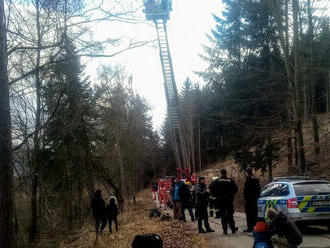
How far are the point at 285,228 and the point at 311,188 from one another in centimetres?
465

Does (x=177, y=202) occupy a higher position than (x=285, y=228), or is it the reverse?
(x=285, y=228)

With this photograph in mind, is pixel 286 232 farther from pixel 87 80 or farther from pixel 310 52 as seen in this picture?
pixel 87 80

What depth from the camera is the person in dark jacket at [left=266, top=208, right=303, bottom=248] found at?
587 cm

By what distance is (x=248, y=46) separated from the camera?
21484 millimetres

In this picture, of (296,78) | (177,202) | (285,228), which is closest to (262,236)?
(285,228)

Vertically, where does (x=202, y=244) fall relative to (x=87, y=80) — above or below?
below

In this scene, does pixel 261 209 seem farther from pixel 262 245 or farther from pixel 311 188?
pixel 262 245

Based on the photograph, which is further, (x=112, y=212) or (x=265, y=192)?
(x=112, y=212)

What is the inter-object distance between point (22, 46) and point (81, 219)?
17336 mm

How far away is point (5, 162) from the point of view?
7359 mm

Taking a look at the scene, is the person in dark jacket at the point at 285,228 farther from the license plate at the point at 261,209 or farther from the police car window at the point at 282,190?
the license plate at the point at 261,209

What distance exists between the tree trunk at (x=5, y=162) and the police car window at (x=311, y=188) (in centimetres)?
728

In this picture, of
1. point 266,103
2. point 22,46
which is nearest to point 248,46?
point 266,103

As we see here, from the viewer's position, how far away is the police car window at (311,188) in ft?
32.5
